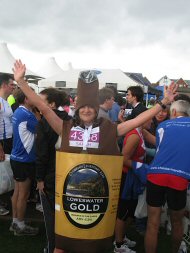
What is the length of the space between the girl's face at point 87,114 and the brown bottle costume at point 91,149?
0.03m

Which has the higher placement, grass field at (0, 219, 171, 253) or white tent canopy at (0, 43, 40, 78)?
white tent canopy at (0, 43, 40, 78)

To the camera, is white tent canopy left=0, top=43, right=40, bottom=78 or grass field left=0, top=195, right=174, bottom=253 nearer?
grass field left=0, top=195, right=174, bottom=253

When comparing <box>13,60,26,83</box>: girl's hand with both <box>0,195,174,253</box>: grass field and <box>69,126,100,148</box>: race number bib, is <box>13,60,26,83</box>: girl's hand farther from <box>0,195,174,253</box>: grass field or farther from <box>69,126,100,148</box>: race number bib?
<box>0,195,174,253</box>: grass field

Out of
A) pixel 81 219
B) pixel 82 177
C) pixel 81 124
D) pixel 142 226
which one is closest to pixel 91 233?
pixel 81 219

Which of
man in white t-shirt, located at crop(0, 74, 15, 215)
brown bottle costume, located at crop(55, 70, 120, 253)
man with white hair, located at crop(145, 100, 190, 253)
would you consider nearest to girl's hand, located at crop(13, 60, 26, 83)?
brown bottle costume, located at crop(55, 70, 120, 253)

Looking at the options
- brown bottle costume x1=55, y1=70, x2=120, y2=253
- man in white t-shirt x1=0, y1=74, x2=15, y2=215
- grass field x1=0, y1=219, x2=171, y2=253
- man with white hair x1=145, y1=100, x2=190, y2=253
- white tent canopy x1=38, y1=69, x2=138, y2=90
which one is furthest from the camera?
white tent canopy x1=38, y1=69, x2=138, y2=90

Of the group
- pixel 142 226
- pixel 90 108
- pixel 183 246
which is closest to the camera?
pixel 90 108

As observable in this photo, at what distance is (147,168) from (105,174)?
1.07 metres

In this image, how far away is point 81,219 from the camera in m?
2.48

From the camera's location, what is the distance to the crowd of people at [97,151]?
258cm

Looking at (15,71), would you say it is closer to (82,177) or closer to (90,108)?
(90,108)

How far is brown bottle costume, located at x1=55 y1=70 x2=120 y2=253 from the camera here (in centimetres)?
253

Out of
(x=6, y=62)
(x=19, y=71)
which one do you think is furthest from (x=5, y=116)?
(x=6, y=62)

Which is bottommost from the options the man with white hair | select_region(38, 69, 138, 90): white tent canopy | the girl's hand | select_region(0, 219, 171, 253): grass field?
select_region(0, 219, 171, 253): grass field
